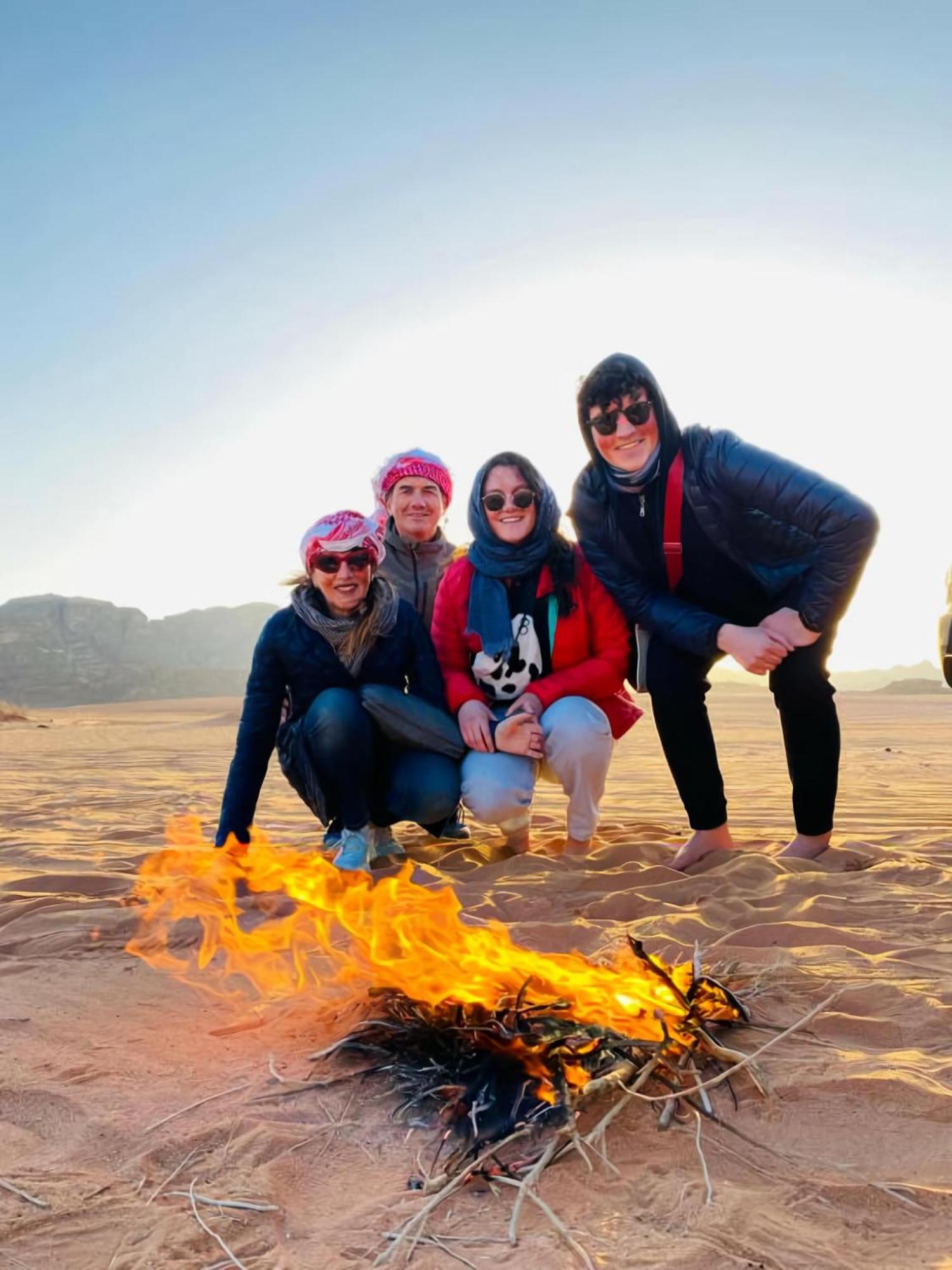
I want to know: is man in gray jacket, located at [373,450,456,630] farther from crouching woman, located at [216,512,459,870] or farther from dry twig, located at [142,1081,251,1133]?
dry twig, located at [142,1081,251,1133]

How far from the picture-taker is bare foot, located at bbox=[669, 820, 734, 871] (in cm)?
394

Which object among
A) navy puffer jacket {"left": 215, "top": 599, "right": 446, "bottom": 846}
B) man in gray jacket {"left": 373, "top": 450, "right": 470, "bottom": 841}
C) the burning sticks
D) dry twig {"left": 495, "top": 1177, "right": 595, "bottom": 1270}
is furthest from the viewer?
man in gray jacket {"left": 373, "top": 450, "right": 470, "bottom": 841}

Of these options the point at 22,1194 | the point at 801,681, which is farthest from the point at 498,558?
the point at 22,1194

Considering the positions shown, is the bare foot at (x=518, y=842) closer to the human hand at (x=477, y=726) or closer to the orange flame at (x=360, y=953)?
the human hand at (x=477, y=726)

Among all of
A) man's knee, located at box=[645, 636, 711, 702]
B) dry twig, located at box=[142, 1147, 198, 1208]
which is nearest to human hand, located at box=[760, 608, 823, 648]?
man's knee, located at box=[645, 636, 711, 702]

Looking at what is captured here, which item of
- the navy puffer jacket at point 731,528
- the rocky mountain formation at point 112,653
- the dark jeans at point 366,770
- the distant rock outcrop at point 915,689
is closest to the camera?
the navy puffer jacket at point 731,528

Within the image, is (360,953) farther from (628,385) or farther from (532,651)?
(628,385)

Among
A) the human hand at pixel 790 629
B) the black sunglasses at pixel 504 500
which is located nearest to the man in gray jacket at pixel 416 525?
the black sunglasses at pixel 504 500

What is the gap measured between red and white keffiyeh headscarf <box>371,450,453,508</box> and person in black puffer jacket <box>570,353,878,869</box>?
848mm

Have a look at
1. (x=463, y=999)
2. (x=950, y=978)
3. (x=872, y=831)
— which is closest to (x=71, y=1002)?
(x=463, y=999)

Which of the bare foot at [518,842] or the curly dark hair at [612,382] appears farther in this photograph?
the bare foot at [518,842]

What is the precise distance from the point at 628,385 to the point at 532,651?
3.76 ft

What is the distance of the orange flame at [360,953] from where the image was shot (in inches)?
87.0

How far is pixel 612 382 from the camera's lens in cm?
377
